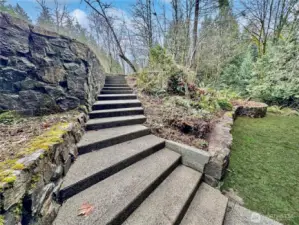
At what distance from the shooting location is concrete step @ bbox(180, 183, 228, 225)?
1.63 m

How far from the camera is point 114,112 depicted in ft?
11.1

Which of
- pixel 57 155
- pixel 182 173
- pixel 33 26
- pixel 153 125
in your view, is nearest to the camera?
pixel 57 155

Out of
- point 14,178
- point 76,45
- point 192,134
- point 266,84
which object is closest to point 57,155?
point 14,178

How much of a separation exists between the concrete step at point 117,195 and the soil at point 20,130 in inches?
26.9

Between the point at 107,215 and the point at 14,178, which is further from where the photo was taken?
the point at 107,215

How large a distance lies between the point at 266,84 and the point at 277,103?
109 cm

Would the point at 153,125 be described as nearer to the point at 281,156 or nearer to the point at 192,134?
the point at 192,134

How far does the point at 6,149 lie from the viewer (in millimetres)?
1383

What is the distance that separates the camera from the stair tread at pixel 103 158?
1.65 meters

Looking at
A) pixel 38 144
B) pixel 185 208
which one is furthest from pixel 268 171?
pixel 38 144

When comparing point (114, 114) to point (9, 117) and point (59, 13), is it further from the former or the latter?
point (59, 13)

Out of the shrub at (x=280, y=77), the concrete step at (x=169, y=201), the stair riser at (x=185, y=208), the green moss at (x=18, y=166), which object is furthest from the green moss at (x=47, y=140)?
the shrub at (x=280, y=77)

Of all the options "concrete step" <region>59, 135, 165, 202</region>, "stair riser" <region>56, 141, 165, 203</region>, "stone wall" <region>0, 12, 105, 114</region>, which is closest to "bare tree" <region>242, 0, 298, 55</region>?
"concrete step" <region>59, 135, 165, 202</region>

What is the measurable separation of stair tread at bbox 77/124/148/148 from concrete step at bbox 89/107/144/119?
0.51 metres
